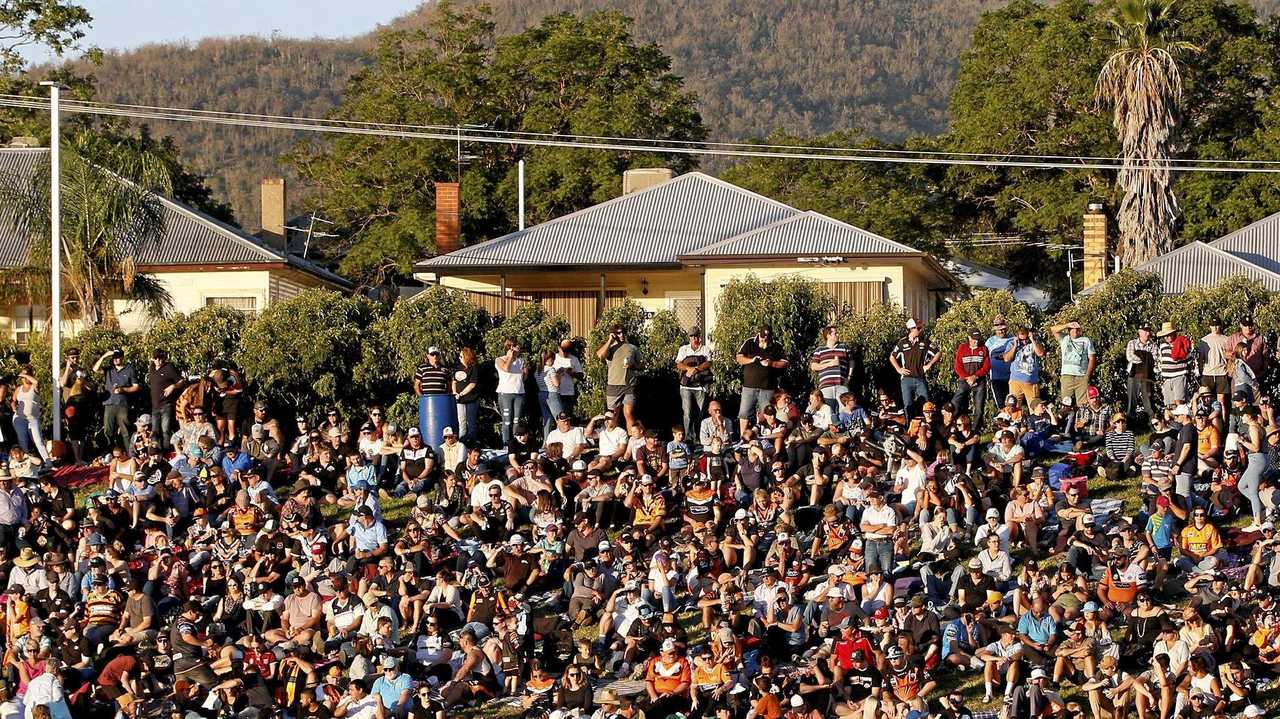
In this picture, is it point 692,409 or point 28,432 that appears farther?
point 28,432

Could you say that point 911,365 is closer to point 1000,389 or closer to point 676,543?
point 1000,389

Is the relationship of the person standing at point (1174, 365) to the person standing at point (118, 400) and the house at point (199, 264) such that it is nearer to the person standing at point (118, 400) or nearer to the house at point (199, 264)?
the person standing at point (118, 400)

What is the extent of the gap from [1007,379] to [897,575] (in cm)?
750

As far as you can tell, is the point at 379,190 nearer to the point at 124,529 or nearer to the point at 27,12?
the point at 27,12

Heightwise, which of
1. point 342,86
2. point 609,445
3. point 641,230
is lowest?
point 609,445

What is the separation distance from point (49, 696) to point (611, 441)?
30.2 feet

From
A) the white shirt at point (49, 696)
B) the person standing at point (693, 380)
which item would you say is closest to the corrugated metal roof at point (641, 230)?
the person standing at point (693, 380)

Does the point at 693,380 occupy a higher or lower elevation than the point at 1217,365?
lower

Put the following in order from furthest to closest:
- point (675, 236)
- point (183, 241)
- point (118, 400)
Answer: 1. point (183, 241)
2. point (675, 236)
3. point (118, 400)

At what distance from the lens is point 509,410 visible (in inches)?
1131

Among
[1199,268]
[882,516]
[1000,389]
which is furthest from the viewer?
[1199,268]

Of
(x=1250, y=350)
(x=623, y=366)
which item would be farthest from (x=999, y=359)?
(x=623, y=366)

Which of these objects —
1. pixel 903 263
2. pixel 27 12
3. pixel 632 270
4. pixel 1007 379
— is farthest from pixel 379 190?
pixel 1007 379

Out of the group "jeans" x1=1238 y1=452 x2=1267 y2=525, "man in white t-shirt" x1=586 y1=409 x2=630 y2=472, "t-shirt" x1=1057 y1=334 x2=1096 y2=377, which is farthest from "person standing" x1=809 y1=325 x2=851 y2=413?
"jeans" x1=1238 y1=452 x2=1267 y2=525
